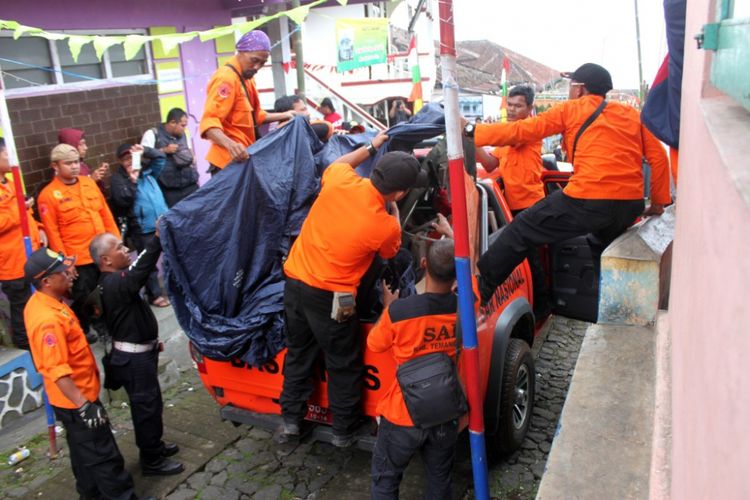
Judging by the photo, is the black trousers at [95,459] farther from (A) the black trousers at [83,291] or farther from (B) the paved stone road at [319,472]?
(A) the black trousers at [83,291]

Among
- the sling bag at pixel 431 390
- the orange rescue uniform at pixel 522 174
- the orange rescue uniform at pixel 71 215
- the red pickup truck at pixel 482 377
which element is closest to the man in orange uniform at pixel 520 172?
the orange rescue uniform at pixel 522 174

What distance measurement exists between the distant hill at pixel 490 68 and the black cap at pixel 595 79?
24631mm

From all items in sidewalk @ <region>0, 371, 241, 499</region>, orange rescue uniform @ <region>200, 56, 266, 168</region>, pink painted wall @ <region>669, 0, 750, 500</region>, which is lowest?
sidewalk @ <region>0, 371, 241, 499</region>

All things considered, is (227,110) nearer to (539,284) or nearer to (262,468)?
(262,468)

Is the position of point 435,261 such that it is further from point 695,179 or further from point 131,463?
point 131,463

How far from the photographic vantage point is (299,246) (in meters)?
4.02

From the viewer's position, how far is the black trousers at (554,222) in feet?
14.8

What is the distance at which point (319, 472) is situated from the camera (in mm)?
4508

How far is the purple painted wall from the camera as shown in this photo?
6.94 metres

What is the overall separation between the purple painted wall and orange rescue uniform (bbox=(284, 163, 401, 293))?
474cm

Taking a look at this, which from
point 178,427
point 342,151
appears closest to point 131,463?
point 178,427

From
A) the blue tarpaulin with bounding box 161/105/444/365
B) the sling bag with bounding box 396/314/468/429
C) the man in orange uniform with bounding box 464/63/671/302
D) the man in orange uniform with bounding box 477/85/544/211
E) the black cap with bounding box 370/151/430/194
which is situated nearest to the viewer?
the sling bag with bounding box 396/314/468/429

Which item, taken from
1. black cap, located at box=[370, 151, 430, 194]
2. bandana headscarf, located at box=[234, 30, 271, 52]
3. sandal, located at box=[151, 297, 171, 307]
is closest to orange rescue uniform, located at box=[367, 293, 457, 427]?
black cap, located at box=[370, 151, 430, 194]

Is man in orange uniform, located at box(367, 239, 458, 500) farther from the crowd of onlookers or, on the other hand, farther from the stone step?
the crowd of onlookers
